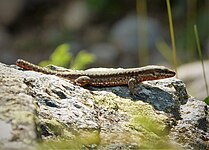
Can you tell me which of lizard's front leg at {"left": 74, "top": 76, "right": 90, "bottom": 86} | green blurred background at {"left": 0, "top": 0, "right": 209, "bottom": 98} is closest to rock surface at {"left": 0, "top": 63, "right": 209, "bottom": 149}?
lizard's front leg at {"left": 74, "top": 76, "right": 90, "bottom": 86}

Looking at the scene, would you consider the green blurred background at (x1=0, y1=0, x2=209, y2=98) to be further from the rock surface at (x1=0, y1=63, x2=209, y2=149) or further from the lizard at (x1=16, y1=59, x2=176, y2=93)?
the rock surface at (x1=0, y1=63, x2=209, y2=149)

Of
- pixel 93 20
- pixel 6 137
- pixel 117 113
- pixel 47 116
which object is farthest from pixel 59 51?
pixel 93 20

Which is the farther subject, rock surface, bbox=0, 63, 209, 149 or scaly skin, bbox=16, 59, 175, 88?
scaly skin, bbox=16, 59, 175, 88

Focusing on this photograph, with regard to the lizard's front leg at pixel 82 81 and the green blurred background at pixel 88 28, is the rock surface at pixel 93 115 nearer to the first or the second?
the lizard's front leg at pixel 82 81

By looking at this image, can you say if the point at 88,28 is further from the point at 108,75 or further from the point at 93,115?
the point at 93,115

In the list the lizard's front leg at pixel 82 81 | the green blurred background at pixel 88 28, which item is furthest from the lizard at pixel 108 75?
the green blurred background at pixel 88 28
